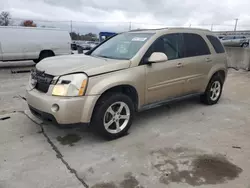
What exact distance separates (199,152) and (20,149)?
102 inches

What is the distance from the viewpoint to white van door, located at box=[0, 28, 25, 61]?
426 inches

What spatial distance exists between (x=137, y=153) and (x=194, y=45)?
9.01ft

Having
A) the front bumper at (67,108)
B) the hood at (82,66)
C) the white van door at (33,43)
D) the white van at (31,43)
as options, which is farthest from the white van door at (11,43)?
the front bumper at (67,108)

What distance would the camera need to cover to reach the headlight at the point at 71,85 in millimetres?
3148

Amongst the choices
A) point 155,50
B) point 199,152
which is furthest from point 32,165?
point 155,50

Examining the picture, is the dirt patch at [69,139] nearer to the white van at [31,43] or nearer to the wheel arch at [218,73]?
the wheel arch at [218,73]

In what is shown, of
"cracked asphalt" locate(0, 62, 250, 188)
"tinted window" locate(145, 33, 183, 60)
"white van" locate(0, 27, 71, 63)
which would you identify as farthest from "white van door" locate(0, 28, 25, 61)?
"tinted window" locate(145, 33, 183, 60)

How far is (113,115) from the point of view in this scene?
3592 millimetres

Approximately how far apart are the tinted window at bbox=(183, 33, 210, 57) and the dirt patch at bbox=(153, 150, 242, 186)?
2.23 m

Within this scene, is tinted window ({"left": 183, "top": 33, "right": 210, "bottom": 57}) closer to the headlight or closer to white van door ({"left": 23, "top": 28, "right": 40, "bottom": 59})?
the headlight

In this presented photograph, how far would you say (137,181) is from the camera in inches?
104

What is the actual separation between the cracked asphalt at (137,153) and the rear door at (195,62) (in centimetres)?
63

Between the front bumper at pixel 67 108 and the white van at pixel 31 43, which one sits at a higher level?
the white van at pixel 31 43

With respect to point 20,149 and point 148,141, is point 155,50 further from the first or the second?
point 20,149
